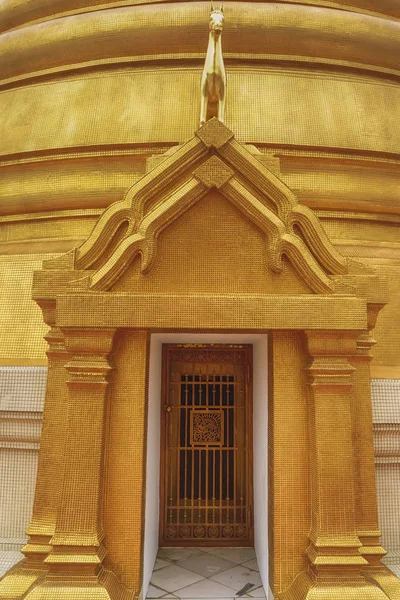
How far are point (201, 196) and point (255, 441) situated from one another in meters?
2.50

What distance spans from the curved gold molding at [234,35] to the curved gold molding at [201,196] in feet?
14.3

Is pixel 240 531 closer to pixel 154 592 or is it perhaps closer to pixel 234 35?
pixel 154 592

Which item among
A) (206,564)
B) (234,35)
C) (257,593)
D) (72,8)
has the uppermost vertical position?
(72,8)

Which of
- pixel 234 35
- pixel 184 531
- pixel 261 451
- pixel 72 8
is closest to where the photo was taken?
pixel 261 451

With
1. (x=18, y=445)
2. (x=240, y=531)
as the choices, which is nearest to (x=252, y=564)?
(x=240, y=531)

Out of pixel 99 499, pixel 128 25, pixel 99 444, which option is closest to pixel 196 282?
pixel 99 444

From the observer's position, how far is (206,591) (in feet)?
13.6

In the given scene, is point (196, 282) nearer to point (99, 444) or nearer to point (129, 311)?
point (129, 311)

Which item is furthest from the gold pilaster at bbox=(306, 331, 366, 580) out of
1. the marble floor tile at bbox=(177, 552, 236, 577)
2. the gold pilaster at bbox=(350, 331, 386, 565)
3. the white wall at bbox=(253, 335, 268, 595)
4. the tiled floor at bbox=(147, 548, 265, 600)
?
the marble floor tile at bbox=(177, 552, 236, 577)

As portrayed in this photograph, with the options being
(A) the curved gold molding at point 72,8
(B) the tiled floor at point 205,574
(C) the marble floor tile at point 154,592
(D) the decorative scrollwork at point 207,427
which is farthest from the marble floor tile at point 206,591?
(A) the curved gold molding at point 72,8

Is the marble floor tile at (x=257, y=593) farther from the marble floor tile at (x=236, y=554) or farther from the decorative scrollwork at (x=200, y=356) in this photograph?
the decorative scrollwork at (x=200, y=356)

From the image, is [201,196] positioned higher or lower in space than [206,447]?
higher

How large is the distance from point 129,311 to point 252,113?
4.55 meters

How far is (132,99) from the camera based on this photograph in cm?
736
